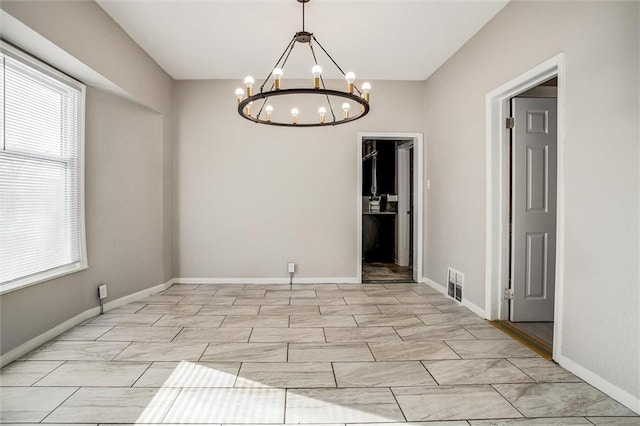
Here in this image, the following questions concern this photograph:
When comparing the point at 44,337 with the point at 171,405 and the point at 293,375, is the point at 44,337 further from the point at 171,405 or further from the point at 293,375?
the point at 293,375

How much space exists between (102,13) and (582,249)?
4.35 metres

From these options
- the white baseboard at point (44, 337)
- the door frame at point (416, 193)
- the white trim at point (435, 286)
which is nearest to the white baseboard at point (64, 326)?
the white baseboard at point (44, 337)

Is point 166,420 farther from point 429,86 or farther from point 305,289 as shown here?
point 429,86

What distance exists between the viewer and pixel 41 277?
9.70 ft

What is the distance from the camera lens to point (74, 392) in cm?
222

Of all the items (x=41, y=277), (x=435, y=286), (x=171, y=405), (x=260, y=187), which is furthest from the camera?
(x=260, y=187)

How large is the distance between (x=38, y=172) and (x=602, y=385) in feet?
14.4

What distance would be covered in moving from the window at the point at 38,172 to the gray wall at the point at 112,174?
140mm

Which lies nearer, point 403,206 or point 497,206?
point 497,206

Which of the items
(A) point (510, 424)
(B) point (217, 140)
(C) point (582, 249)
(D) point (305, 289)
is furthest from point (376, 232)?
(A) point (510, 424)

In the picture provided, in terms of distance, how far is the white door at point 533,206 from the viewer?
3.48 m

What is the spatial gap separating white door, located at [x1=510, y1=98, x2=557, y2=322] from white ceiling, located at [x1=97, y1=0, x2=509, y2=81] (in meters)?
1.06

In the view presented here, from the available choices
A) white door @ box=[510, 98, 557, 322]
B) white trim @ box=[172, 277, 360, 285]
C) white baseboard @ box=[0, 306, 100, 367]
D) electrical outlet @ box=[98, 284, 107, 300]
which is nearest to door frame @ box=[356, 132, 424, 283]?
white trim @ box=[172, 277, 360, 285]

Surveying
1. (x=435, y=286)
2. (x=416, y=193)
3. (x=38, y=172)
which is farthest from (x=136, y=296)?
(x=416, y=193)
